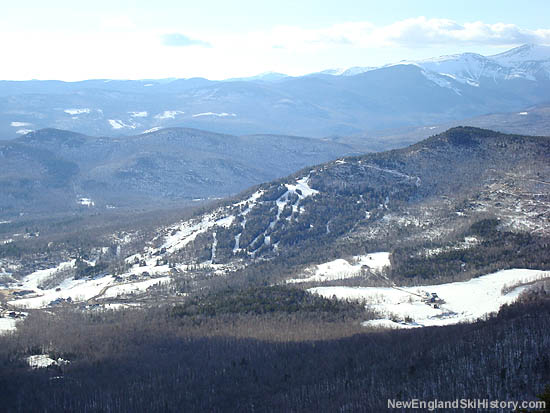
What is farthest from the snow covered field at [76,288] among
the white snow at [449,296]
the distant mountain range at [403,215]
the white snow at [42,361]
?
the white snow at [42,361]

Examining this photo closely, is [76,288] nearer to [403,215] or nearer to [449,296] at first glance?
[403,215]

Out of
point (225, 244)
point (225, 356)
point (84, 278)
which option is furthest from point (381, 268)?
point (84, 278)

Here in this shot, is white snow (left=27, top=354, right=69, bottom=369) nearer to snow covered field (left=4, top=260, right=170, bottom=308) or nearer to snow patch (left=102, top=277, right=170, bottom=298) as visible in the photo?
snow covered field (left=4, top=260, right=170, bottom=308)

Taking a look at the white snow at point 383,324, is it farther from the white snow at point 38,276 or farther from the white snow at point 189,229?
the white snow at point 38,276

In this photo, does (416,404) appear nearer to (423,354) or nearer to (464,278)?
(423,354)

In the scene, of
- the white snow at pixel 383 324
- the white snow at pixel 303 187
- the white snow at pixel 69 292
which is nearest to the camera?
the white snow at pixel 383 324

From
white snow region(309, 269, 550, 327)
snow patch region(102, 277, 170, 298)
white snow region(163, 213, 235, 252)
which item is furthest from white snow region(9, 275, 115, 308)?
white snow region(309, 269, 550, 327)

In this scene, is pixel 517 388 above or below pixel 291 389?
above
